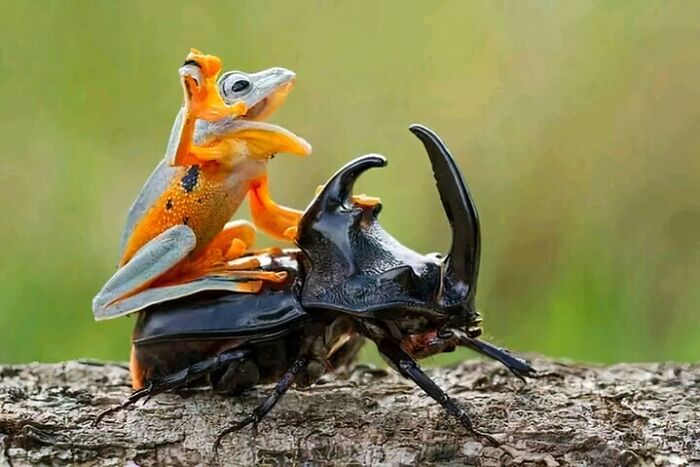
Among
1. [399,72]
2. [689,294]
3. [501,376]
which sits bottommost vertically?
[501,376]

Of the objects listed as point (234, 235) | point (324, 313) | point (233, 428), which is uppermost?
point (234, 235)

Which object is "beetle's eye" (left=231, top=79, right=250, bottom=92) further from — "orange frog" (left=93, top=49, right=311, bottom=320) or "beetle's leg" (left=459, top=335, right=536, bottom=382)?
"beetle's leg" (left=459, top=335, right=536, bottom=382)

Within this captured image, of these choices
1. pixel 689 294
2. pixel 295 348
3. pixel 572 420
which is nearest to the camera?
pixel 572 420

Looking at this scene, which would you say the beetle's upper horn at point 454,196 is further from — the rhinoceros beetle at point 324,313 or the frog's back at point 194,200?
the frog's back at point 194,200

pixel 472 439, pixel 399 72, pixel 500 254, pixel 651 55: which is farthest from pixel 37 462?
pixel 651 55

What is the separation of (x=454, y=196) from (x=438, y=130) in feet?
9.45

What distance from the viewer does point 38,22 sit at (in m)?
5.20

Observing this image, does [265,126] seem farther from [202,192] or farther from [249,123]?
[202,192]

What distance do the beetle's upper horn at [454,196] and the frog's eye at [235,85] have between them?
0.49 m

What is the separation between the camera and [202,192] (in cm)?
259

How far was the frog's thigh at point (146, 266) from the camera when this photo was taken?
8.28 ft

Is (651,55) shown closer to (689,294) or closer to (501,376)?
(689,294)

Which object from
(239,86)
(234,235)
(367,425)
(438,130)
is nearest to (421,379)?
(367,425)

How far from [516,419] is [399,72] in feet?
11.1
